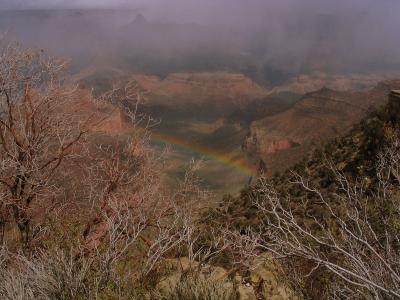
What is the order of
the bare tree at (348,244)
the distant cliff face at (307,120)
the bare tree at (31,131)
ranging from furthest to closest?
the distant cliff face at (307,120)
the bare tree at (31,131)
the bare tree at (348,244)

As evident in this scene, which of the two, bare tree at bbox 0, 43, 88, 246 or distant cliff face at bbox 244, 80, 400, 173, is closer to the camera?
bare tree at bbox 0, 43, 88, 246

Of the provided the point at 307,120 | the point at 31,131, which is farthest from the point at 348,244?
the point at 307,120

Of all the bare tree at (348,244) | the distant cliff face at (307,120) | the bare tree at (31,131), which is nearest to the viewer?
the bare tree at (348,244)

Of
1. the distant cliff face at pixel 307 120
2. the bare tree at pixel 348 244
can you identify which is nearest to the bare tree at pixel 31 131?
the bare tree at pixel 348 244

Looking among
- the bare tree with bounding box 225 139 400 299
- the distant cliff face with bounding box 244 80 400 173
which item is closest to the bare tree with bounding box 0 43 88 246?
the bare tree with bounding box 225 139 400 299

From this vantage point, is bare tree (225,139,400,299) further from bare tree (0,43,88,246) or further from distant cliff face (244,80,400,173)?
distant cliff face (244,80,400,173)

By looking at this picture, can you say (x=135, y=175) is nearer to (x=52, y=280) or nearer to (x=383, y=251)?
(x=52, y=280)

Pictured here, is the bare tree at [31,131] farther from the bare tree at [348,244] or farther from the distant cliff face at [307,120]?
the distant cliff face at [307,120]

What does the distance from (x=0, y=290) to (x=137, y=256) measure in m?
3.46

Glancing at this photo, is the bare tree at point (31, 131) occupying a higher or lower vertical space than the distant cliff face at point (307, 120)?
higher

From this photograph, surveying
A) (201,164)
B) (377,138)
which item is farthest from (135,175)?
(377,138)

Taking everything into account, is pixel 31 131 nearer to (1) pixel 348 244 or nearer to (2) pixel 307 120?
(1) pixel 348 244

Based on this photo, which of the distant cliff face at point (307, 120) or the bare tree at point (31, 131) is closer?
the bare tree at point (31, 131)

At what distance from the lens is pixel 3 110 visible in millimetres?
12164
